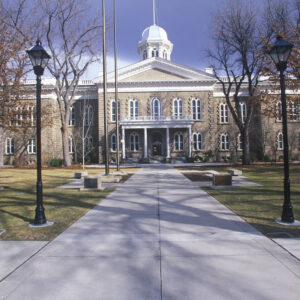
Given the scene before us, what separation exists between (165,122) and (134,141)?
5.13m

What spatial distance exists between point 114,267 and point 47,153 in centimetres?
3675

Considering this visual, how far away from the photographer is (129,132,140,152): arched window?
37750 mm

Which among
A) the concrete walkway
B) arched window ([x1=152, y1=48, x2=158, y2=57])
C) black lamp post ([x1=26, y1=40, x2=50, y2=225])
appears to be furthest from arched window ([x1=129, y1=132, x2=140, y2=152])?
the concrete walkway

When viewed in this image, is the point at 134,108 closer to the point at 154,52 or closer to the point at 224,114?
the point at 224,114

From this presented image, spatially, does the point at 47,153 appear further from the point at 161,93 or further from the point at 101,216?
the point at 101,216

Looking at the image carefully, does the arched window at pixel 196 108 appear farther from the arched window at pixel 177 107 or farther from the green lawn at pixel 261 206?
the green lawn at pixel 261 206

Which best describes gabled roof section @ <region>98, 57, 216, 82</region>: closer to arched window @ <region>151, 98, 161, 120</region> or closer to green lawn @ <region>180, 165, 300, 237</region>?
arched window @ <region>151, 98, 161, 120</region>

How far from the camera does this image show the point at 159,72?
37.2m

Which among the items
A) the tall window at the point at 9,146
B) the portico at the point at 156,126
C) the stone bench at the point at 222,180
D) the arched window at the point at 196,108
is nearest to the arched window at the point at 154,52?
the arched window at the point at 196,108

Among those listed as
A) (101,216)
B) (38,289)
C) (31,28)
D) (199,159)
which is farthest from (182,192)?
(199,159)

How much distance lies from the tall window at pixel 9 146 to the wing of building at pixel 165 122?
0.14m

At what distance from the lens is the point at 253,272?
4.01m

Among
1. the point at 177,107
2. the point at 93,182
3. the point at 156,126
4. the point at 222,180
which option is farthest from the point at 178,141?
the point at 93,182

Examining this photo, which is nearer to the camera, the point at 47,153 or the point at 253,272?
the point at 253,272
